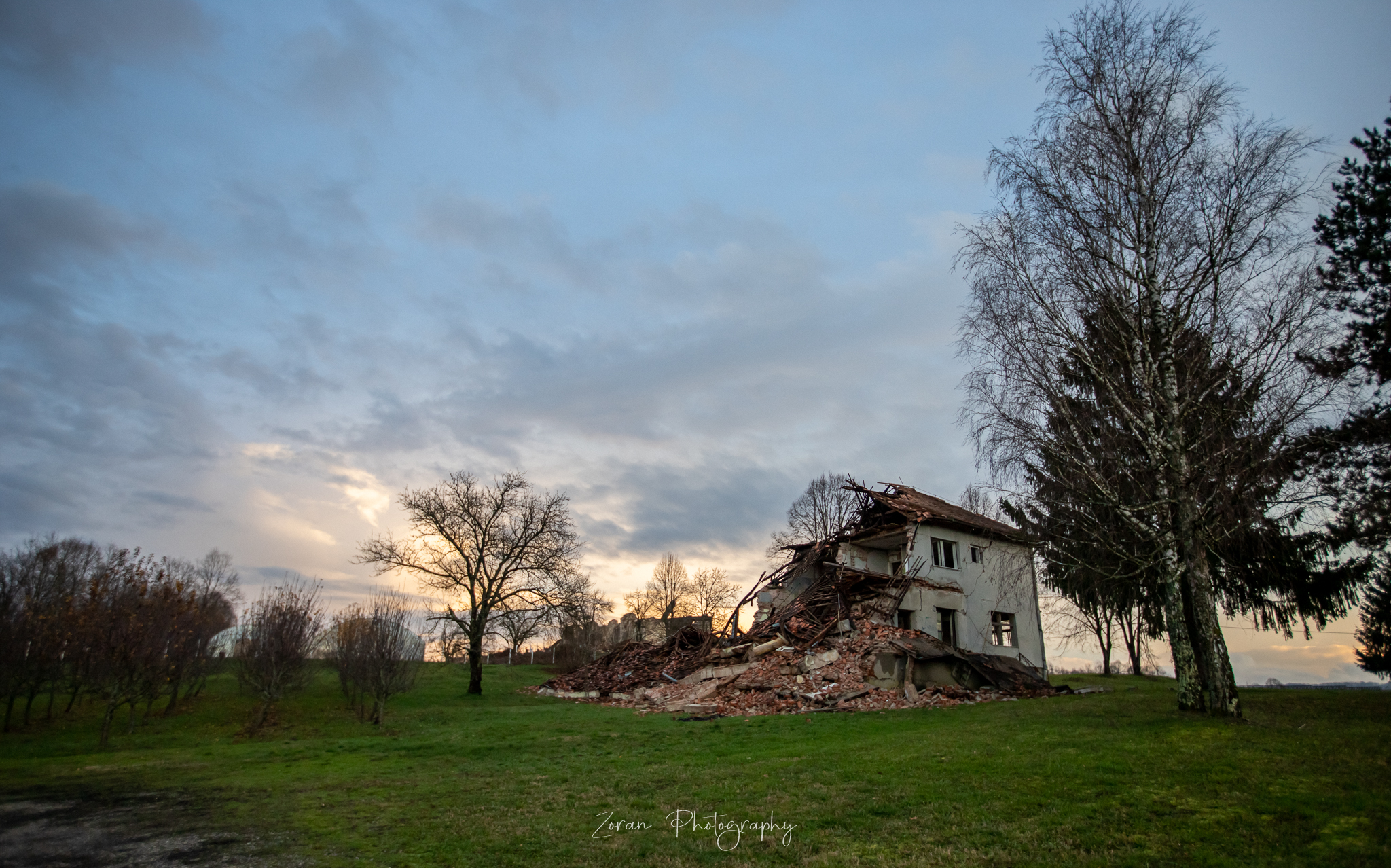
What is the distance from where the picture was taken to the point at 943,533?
31.4 meters

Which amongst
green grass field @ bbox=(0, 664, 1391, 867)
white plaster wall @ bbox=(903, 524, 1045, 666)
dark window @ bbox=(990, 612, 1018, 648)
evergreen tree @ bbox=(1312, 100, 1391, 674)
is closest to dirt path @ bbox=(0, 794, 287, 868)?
green grass field @ bbox=(0, 664, 1391, 867)

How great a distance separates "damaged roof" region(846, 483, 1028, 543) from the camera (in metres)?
30.2

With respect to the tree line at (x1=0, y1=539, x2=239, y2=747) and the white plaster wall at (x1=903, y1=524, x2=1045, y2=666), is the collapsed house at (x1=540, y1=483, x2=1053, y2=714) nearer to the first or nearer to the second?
the white plaster wall at (x1=903, y1=524, x2=1045, y2=666)

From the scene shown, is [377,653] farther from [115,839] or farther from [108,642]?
[115,839]

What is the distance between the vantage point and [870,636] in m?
26.3

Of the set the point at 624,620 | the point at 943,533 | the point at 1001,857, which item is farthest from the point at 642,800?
the point at 624,620

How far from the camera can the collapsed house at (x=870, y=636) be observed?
23781mm

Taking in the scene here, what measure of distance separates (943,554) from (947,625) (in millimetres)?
3257

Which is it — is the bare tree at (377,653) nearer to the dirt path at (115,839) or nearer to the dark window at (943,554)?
the dirt path at (115,839)

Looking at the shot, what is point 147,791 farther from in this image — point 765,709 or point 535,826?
point 765,709

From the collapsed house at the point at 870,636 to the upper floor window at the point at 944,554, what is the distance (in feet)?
0.21

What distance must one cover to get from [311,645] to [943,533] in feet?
88.2

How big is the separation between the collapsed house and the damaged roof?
83mm

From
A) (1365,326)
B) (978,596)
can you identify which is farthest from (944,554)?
(1365,326)
